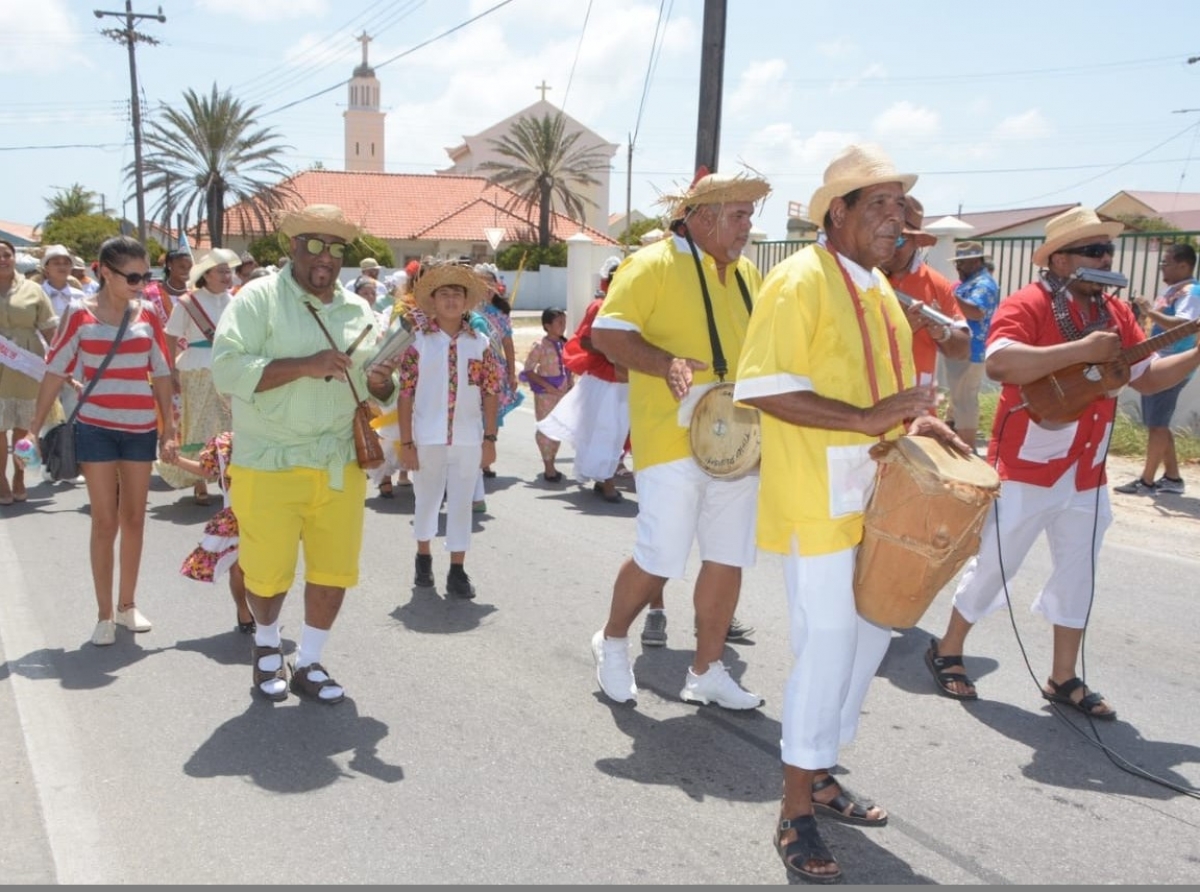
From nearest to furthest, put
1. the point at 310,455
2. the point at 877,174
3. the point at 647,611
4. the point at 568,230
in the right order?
the point at 877,174 < the point at 310,455 < the point at 647,611 < the point at 568,230

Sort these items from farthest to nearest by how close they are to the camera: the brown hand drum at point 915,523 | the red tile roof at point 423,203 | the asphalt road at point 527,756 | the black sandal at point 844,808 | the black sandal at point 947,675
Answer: the red tile roof at point 423,203, the black sandal at point 947,675, the black sandal at point 844,808, the asphalt road at point 527,756, the brown hand drum at point 915,523

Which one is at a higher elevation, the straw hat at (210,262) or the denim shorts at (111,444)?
the straw hat at (210,262)

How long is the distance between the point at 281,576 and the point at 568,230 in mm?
60486

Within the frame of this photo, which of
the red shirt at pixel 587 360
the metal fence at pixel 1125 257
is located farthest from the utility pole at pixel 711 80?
the red shirt at pixel 587 360

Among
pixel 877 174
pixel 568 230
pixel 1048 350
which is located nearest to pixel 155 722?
pixel 877 174

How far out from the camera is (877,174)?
3.50 m

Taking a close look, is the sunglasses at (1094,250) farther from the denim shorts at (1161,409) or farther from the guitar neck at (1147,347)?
the denim shorts at (1161,409)

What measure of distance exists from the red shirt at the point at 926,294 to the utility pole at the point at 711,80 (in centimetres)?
730

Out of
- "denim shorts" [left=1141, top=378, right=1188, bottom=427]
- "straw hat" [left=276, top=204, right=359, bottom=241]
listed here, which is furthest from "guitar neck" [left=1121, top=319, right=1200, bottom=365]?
"denim shorts" [left=1141, top=378, right=1188, bottom=427]

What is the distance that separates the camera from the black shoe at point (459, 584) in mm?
6852

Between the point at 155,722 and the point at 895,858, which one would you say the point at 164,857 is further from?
the point at 895,858

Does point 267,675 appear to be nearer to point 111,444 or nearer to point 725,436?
point 111,444

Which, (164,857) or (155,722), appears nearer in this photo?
(164,857)

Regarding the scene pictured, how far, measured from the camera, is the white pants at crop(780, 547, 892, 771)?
3.53m
